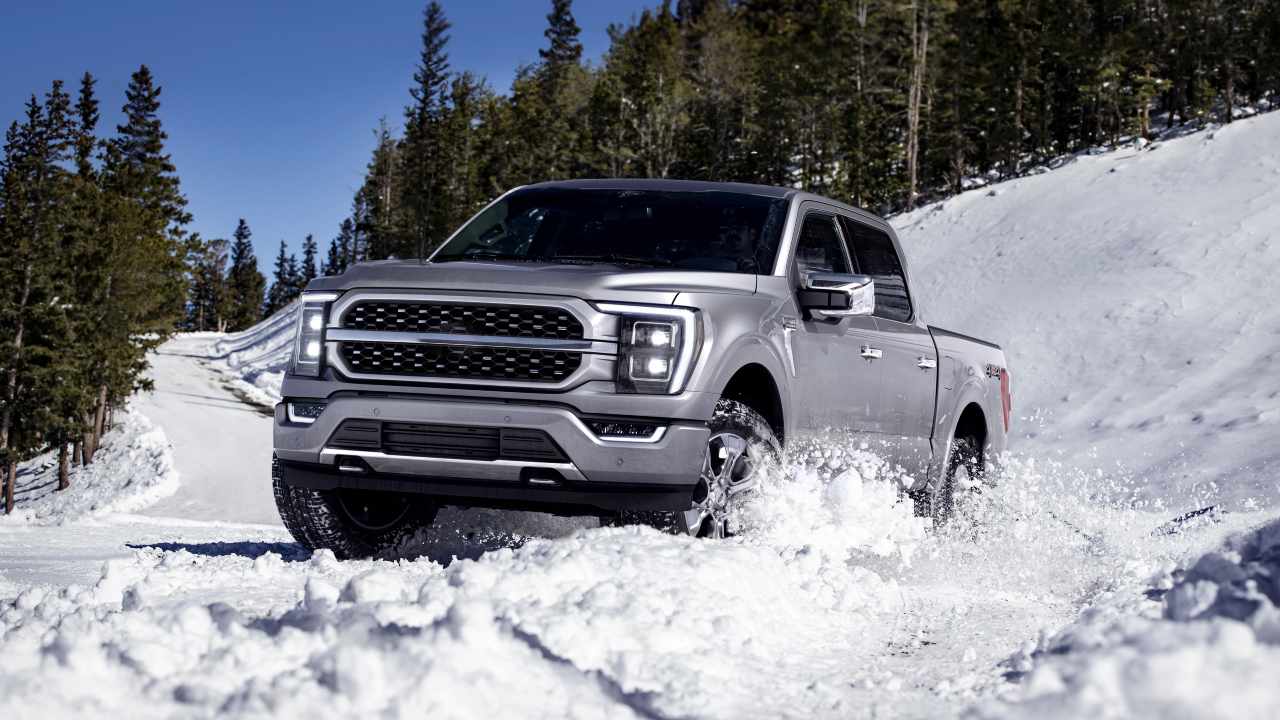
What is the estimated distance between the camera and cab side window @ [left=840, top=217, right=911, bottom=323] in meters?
6.90

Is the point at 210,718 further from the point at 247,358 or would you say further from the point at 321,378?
the point at 247,358

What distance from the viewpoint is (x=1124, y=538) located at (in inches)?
321

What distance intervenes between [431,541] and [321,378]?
1.25 meters

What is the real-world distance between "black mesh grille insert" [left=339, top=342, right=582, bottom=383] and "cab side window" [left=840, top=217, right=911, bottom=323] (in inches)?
94.9

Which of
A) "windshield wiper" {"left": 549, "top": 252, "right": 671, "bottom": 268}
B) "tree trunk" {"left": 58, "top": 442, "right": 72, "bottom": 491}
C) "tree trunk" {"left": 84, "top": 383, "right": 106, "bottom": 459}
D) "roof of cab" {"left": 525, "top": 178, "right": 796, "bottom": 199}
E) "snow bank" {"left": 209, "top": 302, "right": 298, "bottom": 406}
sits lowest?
"tree trunk" {"left": 58, "top": 442, "right": 72, "bottom": 491}

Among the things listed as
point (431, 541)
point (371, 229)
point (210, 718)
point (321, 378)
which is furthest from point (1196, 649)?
point (371, 229)

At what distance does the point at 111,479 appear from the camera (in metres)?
41.1

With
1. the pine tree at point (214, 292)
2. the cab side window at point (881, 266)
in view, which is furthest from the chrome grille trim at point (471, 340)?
the pine tree at point (214, 292)

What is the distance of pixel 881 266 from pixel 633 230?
6.36 feet

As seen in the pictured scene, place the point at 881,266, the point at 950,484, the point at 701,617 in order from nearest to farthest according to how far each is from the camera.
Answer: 1. the point at 701,617
2. the point at 881,266
3. the point at 950,484

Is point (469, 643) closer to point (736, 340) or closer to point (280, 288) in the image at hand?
point (736, 340)

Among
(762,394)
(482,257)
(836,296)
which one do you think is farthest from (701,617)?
(482,257)

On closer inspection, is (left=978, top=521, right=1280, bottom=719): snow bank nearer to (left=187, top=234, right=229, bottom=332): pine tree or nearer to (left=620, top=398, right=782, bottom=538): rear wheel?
(left=620, top=398, right=782, bottom=538): rear wheel

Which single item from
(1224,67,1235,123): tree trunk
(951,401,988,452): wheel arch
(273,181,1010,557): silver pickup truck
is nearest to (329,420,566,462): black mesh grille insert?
(273,181,1010,557): silver pickup truck
